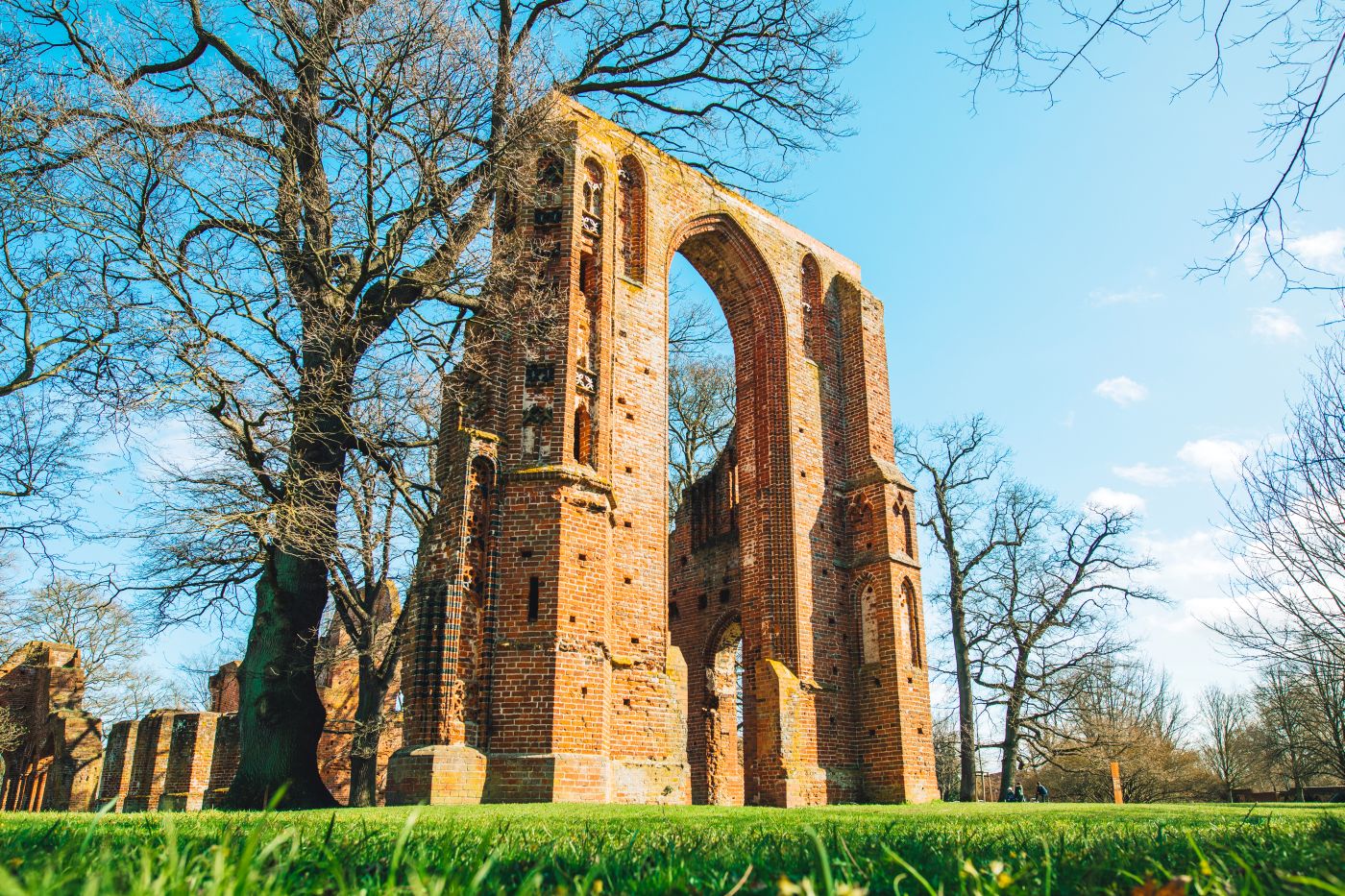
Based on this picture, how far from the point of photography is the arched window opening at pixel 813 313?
17.8m

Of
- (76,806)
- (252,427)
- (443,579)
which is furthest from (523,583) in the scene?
(76,806)

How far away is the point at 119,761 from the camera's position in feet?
70.4

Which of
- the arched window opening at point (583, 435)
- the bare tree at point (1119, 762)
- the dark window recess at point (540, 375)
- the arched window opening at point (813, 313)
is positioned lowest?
the bare tree at point (1119, 762)

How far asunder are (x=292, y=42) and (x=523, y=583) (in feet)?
23.8

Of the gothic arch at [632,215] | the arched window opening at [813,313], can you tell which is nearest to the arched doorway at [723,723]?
the arched window opening at [813,313]

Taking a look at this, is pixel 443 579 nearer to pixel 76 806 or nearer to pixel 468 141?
pixel 468 141

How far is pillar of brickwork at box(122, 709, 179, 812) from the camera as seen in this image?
19766 mm

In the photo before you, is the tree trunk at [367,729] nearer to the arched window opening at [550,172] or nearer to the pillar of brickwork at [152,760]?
the pillar of brickwork at [152,760]

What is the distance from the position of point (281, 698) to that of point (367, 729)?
3.92 m

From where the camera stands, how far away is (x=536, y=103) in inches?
488

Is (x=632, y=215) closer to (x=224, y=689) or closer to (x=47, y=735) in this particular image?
(x=224, y=689)

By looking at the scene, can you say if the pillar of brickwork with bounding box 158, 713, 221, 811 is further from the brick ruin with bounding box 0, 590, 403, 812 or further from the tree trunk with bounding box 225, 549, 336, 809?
the tree trunk with bounding box 225, 549, 336, 809

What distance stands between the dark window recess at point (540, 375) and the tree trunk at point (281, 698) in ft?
12.4

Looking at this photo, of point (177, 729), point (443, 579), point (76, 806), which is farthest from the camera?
point (76, 806)
